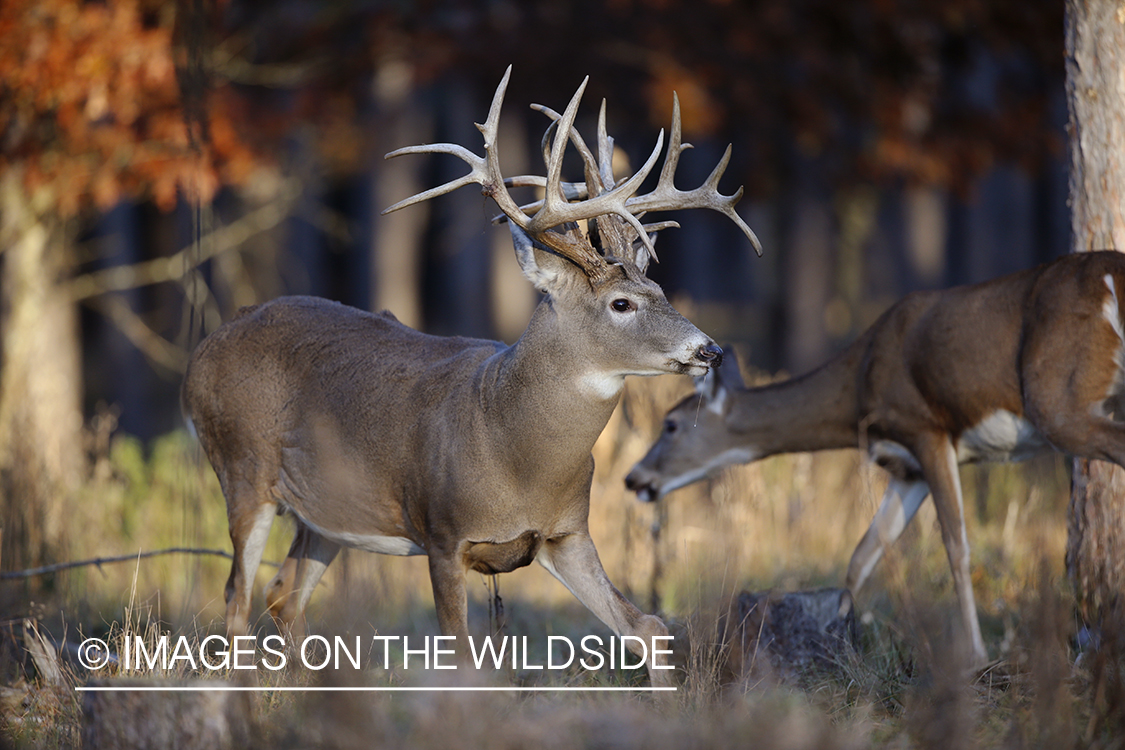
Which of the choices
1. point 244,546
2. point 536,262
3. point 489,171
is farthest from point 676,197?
point 244,546

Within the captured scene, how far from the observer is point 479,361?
484cm

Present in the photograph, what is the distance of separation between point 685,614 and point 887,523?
1464mm

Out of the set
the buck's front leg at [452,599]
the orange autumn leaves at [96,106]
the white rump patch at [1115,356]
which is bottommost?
the buck's front leg at [452,599]

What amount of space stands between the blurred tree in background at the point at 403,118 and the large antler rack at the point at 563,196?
4.44 feet

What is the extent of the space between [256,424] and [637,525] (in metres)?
2.83

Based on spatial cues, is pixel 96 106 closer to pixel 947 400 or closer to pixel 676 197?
pixel 676 197

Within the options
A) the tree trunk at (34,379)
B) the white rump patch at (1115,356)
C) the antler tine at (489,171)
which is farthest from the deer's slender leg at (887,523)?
the tree trunk at (34,379)

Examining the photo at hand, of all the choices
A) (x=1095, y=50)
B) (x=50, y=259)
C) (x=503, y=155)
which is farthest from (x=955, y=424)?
(x=503, y=155)

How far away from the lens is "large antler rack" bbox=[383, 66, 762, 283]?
419 cm

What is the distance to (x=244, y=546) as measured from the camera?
16.6 feet

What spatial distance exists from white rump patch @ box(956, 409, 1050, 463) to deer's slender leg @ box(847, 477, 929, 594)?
48 cm

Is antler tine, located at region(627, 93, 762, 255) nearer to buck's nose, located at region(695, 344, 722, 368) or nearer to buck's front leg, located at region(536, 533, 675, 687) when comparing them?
buck's nose, located at region(695, 344, 722, 368)

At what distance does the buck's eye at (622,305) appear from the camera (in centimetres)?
438

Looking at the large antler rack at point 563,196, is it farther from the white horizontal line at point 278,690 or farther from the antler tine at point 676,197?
the white horizontal line at point 278,690
